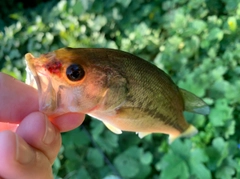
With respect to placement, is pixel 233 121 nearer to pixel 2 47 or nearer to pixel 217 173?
pixel 217 173

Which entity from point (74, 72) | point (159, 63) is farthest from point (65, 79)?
point (159, 63)

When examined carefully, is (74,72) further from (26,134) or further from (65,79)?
(26,134)

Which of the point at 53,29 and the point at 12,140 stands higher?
the point at 12,140

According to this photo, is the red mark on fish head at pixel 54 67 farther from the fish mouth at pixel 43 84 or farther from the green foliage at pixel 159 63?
the green foliage at pixel 159 63

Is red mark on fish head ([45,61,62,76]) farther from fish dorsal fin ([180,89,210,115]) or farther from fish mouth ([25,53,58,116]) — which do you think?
fish dorsal fin ([180,89,210,115])

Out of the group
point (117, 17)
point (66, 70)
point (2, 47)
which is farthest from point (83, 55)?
point (2, 47)

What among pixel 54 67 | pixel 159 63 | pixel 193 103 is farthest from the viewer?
pixel 159 63

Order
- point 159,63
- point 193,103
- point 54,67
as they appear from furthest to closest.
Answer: point 159,63 < point 193,103 < point 54,67

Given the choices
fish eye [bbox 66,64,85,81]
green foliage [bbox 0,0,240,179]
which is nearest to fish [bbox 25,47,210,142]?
fish eye [bbox 66,64,85,81]
